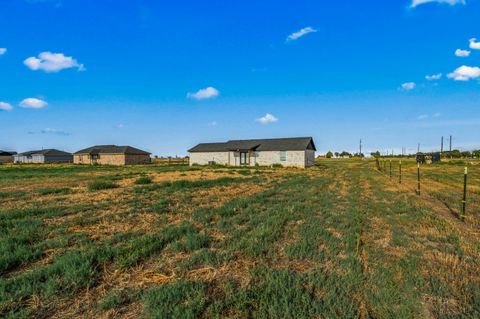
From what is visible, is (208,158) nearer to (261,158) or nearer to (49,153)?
(261,158)

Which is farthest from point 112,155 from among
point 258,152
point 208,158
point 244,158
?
point 258,152

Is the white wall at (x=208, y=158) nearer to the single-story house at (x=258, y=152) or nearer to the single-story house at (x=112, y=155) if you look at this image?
the single-story house at (x=258, y=152)

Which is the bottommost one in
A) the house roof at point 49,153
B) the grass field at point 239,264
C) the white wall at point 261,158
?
the grass field at point 239,264

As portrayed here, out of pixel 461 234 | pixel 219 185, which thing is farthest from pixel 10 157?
pixel 461 234

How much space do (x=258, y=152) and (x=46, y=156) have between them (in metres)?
62.8

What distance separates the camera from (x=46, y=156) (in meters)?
72.9

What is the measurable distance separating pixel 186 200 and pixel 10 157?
10005cm

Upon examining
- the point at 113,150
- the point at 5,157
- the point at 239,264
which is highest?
the point at 113,150

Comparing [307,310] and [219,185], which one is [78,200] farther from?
[307,310]

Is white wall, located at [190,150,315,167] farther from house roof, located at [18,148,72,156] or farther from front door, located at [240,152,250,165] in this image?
house roof, located at [18,148,72,156]

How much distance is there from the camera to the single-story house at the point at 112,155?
57203mm

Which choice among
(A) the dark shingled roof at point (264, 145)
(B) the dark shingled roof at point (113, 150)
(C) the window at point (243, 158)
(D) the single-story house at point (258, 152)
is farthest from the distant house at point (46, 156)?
(C) the window at point (243, 158)

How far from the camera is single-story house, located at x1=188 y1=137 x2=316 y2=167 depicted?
38469 millimetres

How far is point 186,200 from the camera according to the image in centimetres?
1065
